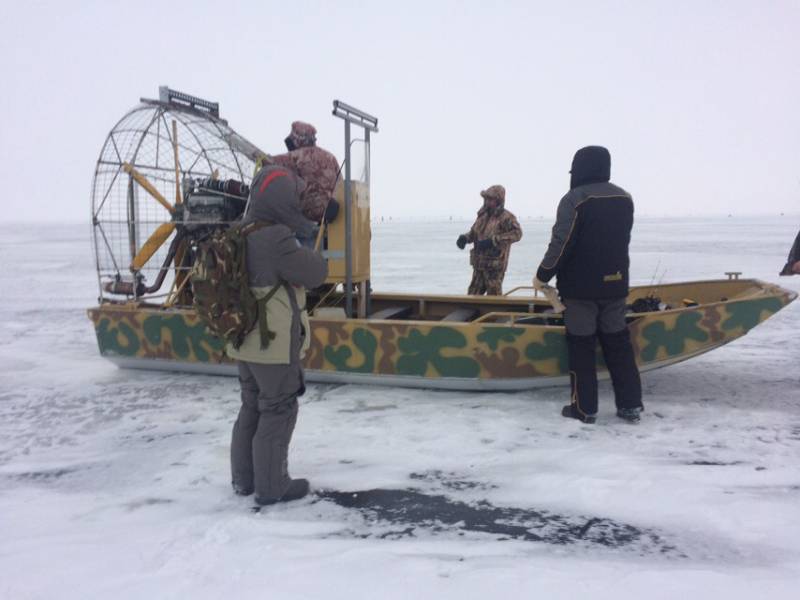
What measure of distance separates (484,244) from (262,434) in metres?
3.94

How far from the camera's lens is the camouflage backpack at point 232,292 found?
103 inches

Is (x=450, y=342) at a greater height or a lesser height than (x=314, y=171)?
lesser

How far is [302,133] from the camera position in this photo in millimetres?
4656

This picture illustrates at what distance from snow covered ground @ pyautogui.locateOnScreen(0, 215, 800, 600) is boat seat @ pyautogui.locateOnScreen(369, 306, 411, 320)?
2.34 feet

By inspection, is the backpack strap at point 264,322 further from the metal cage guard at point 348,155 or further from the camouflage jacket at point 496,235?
the camouflage jacket at point 496,235

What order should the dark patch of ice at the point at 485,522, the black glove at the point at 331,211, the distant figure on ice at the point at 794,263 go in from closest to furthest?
the dark patch of ice at the point at 485,522, the distant figure on ice at the point at 794,263, the black glove at the point at 331,211

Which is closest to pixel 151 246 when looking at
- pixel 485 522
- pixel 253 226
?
pixel 253 226

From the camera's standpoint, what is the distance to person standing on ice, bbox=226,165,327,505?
8.69 ft

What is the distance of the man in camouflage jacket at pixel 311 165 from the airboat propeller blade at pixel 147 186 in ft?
3.84

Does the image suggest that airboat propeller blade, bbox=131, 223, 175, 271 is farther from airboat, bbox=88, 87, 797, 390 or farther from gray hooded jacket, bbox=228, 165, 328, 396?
gray hooded jacket, bbox=228, 165, 328, 396

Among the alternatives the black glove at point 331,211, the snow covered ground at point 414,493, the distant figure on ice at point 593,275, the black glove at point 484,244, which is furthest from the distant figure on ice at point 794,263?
the black glove at point 331,211

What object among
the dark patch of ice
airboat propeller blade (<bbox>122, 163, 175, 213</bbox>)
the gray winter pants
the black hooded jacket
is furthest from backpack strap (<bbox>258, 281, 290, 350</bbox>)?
airboat propeller blade (<bbox>122, 163, 175, 213</bbox>)

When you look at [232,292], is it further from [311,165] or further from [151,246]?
[151,246]

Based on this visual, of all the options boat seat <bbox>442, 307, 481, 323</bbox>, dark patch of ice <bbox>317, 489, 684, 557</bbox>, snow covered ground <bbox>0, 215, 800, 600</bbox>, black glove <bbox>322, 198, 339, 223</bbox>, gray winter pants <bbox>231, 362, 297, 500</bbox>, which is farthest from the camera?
boat seat <bbox>442, 307, 481, 323</bbox>
